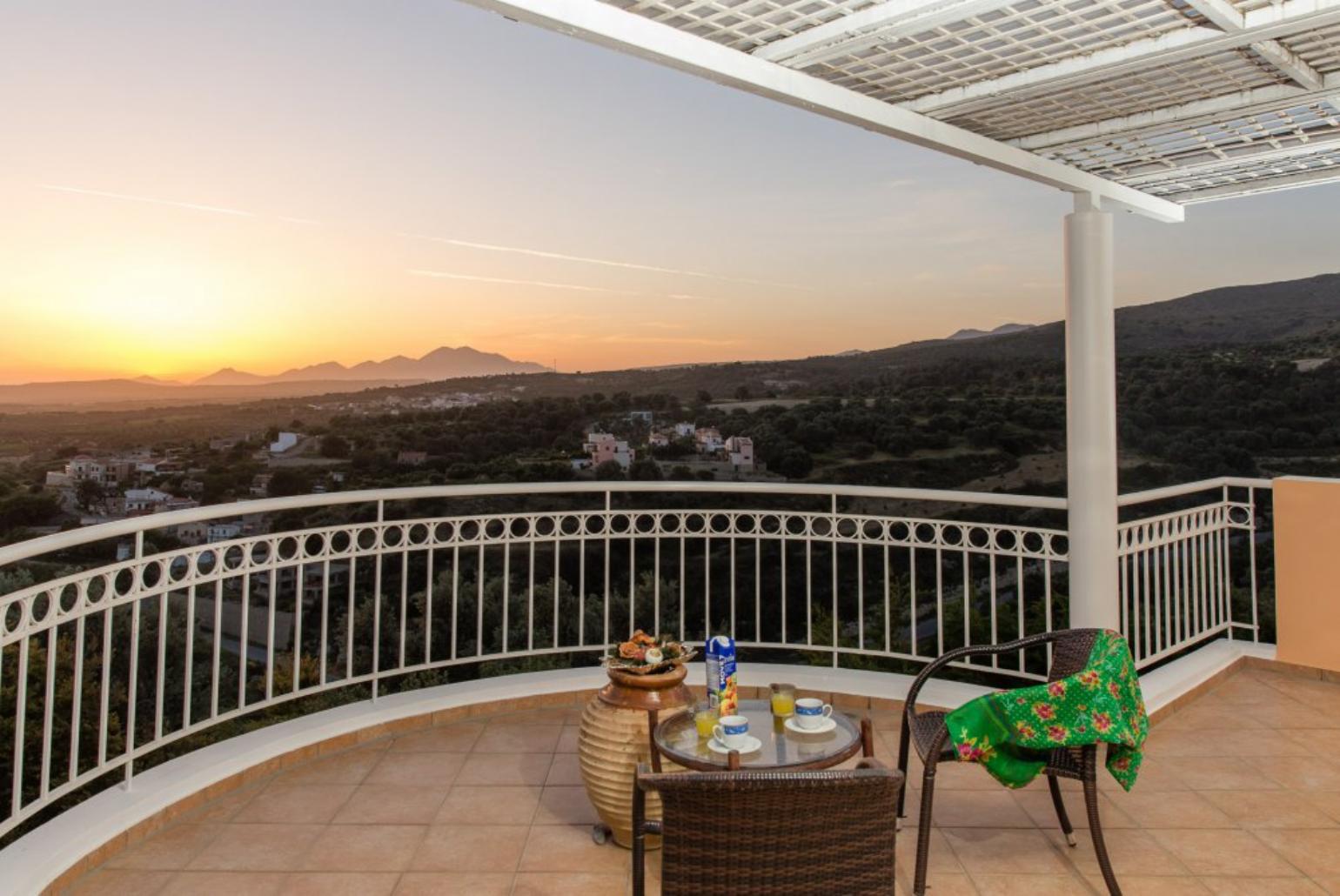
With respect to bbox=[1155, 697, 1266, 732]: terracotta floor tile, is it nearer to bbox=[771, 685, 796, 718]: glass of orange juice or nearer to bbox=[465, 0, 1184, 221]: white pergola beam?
bbox=[771, 685, 796, 718]: glass of orange juice

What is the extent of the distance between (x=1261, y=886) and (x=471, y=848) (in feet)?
8.19

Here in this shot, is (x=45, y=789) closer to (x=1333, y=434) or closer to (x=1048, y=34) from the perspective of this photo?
(x=1048, y=34)

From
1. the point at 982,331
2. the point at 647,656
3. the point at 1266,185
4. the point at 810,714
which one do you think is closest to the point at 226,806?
the point at 647,656

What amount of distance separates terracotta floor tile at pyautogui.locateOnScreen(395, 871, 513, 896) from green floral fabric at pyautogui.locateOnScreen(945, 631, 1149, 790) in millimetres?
1458

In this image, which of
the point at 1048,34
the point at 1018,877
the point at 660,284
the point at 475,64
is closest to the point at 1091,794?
the point at 1018,877

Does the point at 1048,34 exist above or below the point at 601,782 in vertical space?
above

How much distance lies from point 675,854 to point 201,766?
2427 millimetres

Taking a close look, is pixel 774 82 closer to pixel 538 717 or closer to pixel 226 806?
pixel 538 717

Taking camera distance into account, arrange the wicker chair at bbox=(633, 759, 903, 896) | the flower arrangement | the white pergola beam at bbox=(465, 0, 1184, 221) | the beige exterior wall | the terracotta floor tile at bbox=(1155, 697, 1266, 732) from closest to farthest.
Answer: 1. the wicker chair at bbox=(633, 759, 903, 896)
2. the white pergola beam at bbox=(465, 0, 1184, 221)
3. the flower arrangement
4. the terracotta floor tile at bbox=(1155, 697, 1266, 732)
5. the beige exterior wall

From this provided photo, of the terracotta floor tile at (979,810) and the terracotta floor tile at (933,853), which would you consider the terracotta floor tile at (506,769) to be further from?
the terracotta floor tile at (979,810)

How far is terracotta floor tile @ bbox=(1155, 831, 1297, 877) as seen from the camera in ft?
9.29

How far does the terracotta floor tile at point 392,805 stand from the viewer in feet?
10.6

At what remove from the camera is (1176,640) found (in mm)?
4969

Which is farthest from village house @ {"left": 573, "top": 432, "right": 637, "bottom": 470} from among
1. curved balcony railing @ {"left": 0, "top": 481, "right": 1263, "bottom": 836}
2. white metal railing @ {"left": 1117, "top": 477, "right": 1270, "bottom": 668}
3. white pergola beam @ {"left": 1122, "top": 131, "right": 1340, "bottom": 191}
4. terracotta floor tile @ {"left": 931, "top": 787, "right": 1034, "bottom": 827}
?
terracotta floor tile @ {"left": 931, "top": 787, "right": 1034, "bottom": 827}
